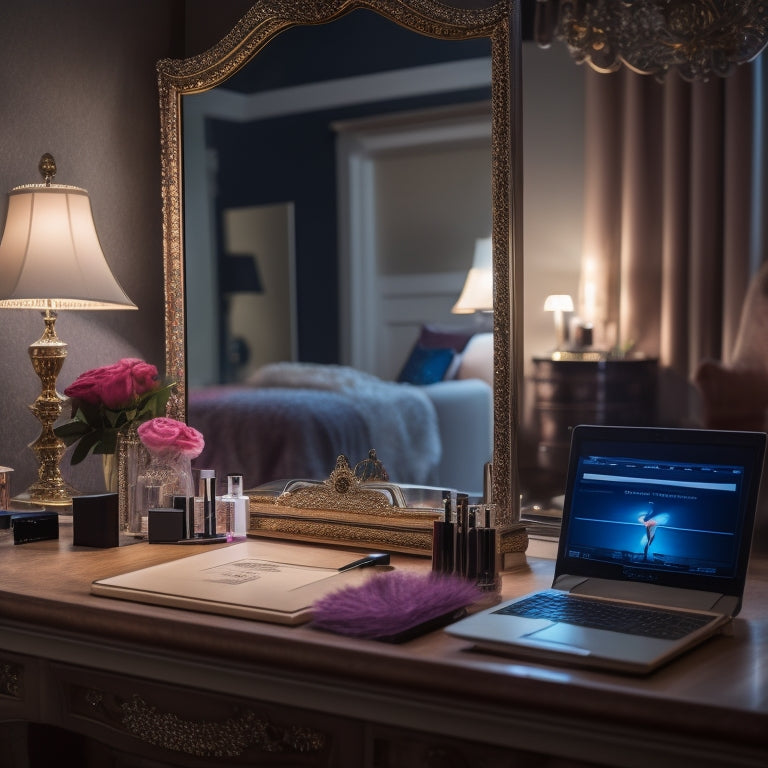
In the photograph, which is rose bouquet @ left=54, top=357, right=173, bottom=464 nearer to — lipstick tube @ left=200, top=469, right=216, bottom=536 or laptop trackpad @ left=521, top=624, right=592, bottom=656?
lipstick tube @ left=200, top=469, right=216, bottom=536

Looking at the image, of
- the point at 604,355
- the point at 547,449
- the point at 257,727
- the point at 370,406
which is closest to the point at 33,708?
the point at 257,727

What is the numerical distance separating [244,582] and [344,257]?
0.60 m

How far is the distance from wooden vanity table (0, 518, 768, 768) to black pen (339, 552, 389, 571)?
0.21 feet

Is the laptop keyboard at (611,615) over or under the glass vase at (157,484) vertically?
under

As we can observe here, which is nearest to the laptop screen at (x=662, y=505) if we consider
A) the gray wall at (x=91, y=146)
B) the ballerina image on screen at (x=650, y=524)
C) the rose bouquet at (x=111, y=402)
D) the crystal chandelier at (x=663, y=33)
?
the ballerina image on screen at (x=650, y=524)

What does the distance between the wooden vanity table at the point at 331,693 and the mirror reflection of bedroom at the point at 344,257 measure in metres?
0.29

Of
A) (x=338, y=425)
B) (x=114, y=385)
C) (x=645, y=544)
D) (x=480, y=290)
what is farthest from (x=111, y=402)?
(x=645, y=544)

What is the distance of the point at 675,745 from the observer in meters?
0.91

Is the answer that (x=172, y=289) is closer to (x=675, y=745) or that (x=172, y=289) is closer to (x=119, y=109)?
(x=119, y=109)

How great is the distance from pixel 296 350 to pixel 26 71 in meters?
0.74

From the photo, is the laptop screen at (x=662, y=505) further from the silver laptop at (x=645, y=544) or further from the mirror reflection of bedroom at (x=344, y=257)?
the mirror reflection of bedroom at (x=344, y=257)

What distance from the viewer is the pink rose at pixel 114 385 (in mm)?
1714

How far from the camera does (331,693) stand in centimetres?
110

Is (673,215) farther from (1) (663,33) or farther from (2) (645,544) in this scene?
(2) (645,544)
